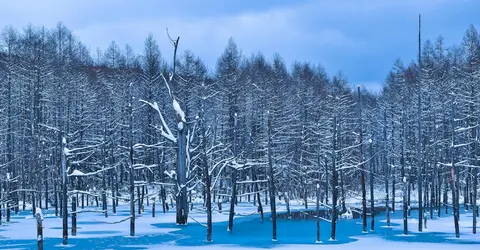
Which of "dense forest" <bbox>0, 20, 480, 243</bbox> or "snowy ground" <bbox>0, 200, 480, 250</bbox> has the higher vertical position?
"dense forest" <bbox>0, 20, 480, 243</bbox>

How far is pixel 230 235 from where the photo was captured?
107ft

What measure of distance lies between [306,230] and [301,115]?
67.3 feet

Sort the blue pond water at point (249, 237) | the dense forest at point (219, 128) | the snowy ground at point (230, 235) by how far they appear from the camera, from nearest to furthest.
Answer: the snowy ground at point (230, 235) → the blue pond water at point (249, 237) → the dense forest at point (219, 128)

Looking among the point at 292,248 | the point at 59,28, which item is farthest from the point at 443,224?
the point at 59,28

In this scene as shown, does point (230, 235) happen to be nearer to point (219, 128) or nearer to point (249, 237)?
point (249, 237)

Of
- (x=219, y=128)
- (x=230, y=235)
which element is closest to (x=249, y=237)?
(x=230, y=235)

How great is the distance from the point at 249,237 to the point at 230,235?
1438 mm

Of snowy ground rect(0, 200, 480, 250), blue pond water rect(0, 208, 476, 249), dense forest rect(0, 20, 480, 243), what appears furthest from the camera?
dense forest rect(0, 20, 480, 243)

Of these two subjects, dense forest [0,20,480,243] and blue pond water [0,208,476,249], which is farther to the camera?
dense forest [0,20,480,243]

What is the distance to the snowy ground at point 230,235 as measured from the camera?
26797 mm

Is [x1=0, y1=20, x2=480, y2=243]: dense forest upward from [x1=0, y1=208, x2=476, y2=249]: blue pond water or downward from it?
upward

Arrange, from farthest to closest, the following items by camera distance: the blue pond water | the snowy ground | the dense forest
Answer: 1. the dense forest
2. the blue pond water
3. the snowy ground

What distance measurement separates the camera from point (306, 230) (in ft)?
121

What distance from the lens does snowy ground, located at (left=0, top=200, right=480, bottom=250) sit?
87.9 ft
